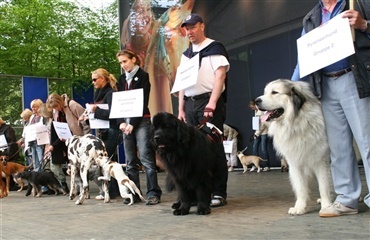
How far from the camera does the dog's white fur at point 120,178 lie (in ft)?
20.7

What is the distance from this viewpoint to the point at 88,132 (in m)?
7.87

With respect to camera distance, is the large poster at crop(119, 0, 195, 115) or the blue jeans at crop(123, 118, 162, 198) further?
the large poster at crop(119, 0, 195, 115)

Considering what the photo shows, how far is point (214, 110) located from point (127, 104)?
57.8 inches

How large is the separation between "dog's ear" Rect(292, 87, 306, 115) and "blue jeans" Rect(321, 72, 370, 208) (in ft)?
0.77

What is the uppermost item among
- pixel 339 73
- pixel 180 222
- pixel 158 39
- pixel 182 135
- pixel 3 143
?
pixel 158 39

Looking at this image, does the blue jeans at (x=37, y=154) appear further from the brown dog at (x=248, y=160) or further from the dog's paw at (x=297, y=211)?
the dog's paw at (x=297, y=211)

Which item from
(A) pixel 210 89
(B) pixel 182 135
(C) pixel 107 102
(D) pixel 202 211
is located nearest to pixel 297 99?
(B) pixel 182 135

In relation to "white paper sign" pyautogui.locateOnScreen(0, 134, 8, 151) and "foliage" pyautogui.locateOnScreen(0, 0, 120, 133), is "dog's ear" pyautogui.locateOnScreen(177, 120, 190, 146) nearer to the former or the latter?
"white paper sign" pyautogui.locateOnScreen(0, 134, 8, 151)

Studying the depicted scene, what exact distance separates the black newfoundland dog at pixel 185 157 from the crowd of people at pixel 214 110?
47 cm

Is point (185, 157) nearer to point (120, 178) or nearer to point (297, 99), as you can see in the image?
point (297, 99)

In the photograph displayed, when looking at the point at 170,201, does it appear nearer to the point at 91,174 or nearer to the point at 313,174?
the point at 91,174

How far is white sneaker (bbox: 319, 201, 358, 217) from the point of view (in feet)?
13.9

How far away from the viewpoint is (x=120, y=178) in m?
6.35

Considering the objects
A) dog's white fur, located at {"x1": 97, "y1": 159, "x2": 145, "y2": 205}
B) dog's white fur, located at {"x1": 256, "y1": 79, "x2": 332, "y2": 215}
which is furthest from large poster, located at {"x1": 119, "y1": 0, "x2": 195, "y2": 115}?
dog's white fur, located at {"x1": 256, "y1": 79, "x2": 332, "y2": 215}
